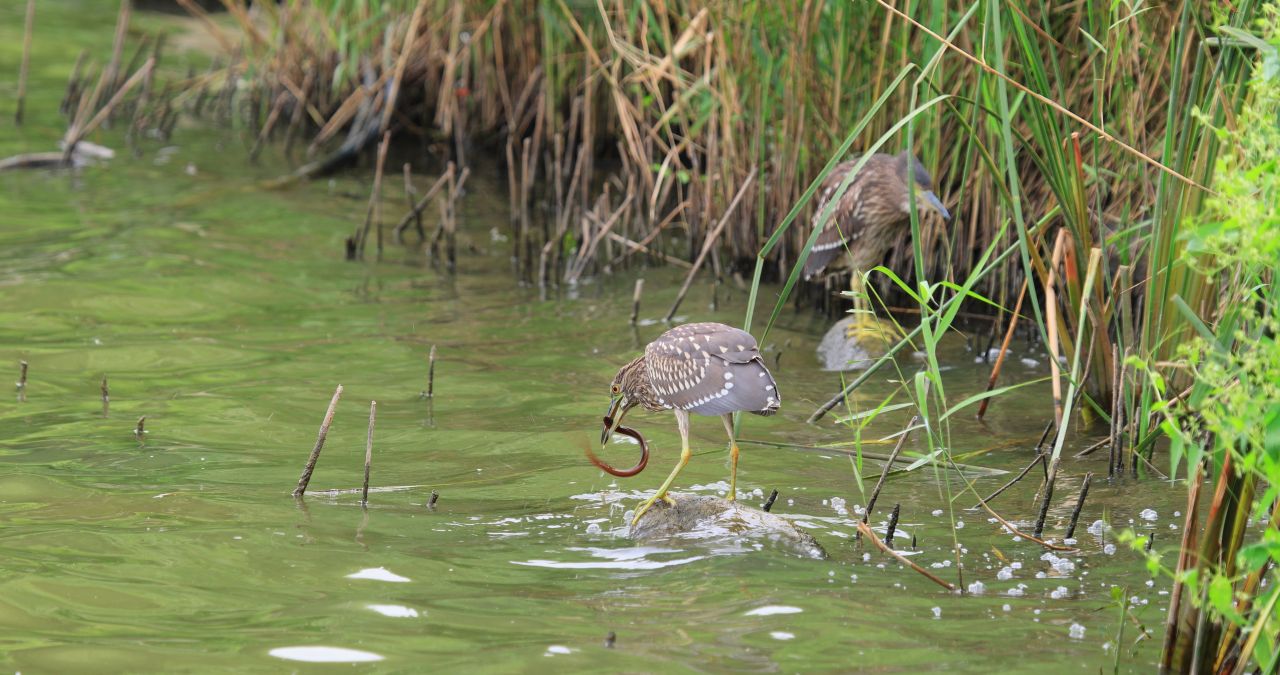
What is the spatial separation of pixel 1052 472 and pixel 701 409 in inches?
49.0

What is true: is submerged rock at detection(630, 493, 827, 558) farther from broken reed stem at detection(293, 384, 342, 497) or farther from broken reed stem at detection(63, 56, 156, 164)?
broken reed stem at detection(63, 56, 156, 164)

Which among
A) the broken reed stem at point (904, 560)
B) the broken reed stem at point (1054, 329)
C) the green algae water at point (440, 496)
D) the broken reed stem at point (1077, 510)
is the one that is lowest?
the green algae water at point (440, 496)

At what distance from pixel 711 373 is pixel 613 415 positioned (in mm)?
797

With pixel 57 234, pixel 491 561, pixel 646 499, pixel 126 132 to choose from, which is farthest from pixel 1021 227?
pixel 126 132

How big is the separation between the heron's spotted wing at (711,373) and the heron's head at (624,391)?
0.10m

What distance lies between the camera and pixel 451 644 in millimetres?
3920

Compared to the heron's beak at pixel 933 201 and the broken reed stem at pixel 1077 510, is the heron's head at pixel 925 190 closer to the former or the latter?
the heron's beak at pixel 933 201

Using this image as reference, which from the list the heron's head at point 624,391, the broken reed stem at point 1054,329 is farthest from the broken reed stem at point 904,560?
the heron's head at point 624,391

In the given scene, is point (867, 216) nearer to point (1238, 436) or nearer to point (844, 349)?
point (844, 349)

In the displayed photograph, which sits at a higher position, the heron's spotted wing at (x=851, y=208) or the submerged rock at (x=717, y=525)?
the heron's spotted wing at (x=851, y=208)

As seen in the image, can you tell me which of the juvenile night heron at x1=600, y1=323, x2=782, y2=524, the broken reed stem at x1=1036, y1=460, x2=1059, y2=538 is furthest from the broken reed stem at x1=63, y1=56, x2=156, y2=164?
the broken reed stem at x1=1036, y1=460, x2=1059, y2=538

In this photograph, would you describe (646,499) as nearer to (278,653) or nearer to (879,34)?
(278,653)

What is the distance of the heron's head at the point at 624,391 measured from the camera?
5.48 meters

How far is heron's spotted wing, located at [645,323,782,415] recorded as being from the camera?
4.92m
